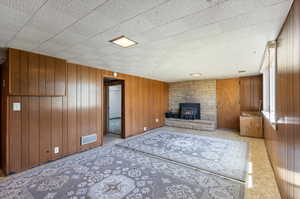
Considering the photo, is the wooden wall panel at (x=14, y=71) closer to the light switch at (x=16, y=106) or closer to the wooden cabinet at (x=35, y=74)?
the wooden cabinet at (x=35, y=74)

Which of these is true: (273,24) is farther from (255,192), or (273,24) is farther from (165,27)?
(255,192)

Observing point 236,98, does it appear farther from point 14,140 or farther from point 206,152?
point 14,140

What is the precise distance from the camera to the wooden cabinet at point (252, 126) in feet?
15.3

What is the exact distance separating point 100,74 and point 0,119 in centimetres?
243

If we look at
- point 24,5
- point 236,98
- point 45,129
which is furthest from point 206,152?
point 24,5

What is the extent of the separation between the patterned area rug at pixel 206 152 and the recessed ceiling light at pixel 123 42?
8.44 feet

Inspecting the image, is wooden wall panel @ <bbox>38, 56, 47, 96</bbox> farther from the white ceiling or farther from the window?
the window

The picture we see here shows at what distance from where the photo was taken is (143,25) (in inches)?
68.4

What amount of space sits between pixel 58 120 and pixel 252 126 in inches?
243

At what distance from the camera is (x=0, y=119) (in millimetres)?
2830

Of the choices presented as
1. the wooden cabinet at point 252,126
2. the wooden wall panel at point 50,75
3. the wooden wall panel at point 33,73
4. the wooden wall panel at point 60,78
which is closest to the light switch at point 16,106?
the wooden wall panel at point 33,73

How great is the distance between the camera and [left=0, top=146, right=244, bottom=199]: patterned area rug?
6.16ft

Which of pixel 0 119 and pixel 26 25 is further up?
pixel 26 25

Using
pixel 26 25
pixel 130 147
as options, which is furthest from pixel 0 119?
pixel 130 147
